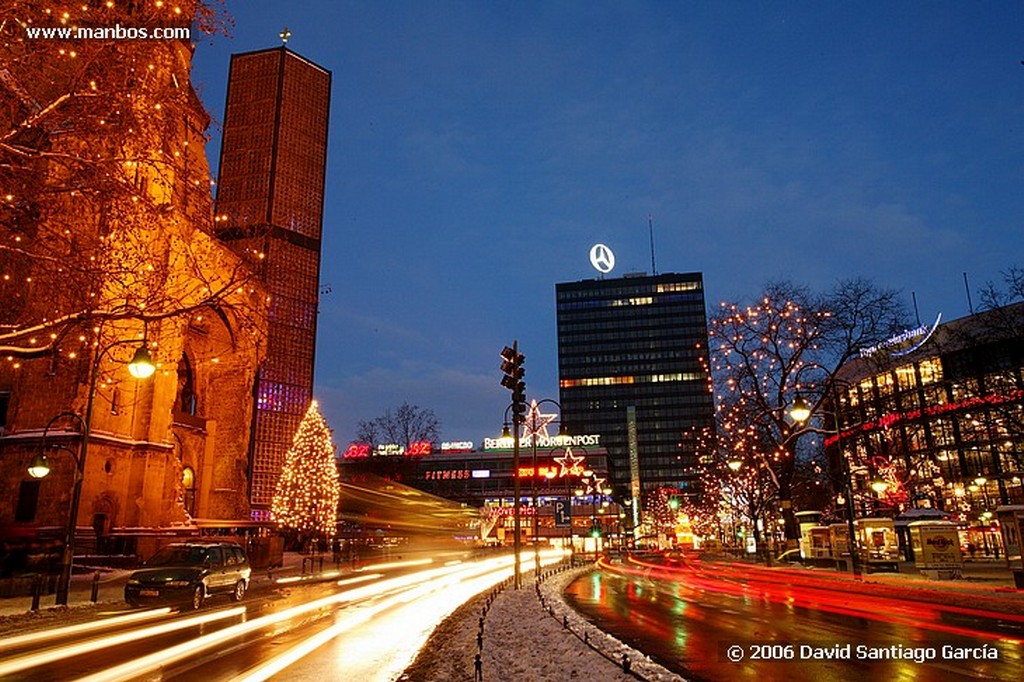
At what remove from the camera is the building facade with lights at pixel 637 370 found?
184 m

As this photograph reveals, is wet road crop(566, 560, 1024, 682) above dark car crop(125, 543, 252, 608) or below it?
below

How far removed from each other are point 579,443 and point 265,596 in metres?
115

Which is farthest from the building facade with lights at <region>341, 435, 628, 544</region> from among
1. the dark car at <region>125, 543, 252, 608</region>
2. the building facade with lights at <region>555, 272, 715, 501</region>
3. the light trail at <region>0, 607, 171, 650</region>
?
the light trail at <region>0, 607, 171, 650</region>

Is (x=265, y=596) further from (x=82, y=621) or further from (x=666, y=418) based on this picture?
(x=666, y=418)

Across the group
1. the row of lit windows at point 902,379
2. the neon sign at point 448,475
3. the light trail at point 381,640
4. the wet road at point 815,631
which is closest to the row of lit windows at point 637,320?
the neon sign at point 448,475

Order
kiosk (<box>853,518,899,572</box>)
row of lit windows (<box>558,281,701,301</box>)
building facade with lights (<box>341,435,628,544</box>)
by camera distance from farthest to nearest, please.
→ 1. row of lit windows (<box>558,281,701,301</box>)
2. building facade with lights (<box>341,435,628,544</box>)
3. kiosk (<box>853,518,899,572</box>)

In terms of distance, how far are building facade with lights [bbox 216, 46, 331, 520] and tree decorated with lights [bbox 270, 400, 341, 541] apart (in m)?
16.8

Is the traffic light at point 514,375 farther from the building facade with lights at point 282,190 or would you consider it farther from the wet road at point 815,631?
the building facade with lights at point 282,190

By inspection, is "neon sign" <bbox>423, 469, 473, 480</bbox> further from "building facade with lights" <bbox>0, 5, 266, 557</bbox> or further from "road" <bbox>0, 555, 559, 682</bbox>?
"road" <bbox>0, 555, 559, 682</bbox>

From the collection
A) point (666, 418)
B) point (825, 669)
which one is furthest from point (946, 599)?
point (666, 418)

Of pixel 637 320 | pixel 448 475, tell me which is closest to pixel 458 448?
pixel 448 475

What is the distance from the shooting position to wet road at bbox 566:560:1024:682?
10.1m

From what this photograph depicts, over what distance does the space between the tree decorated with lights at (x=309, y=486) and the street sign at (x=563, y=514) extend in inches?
2852

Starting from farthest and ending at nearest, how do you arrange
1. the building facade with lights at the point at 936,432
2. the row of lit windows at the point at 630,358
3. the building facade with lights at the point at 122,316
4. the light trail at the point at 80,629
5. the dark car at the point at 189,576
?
the row of lit windows at the point at 630,358, the building facade with lights at the point at 936,432, the dark car at the point at 189,576, the light trail at the point at 80,629, the building facade with lights at the point at 122,316
